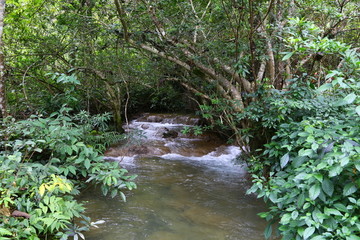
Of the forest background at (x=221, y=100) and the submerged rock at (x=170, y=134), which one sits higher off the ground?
the forest background at (x=221, y=100)

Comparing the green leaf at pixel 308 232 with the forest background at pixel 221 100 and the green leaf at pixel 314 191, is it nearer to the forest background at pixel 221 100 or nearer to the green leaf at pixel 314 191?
the forest background at pixel 221 100

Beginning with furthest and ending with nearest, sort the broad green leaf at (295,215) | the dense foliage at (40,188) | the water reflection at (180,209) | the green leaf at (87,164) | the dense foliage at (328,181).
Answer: the water reflection at (180,209), the green leaf at (87,164), the dense foliage at (40,188), the broad green leaf at (295,215), the dense foliage at (328,181)

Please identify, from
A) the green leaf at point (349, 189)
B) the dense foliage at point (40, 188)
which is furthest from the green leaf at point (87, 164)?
the green leaf at point (349, 189)

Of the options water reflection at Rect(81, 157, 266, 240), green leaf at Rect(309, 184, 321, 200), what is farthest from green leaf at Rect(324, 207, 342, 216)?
water reflection at Rect(81, 157, 266, 240)

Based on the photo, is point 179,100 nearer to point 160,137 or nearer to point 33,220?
point 160,137

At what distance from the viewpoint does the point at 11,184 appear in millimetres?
2305

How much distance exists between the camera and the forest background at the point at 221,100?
6.16 ft

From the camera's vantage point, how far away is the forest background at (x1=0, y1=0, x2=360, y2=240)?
1.88 meters

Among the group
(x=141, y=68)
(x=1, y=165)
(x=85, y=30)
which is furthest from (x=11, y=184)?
(x=141, y=68)

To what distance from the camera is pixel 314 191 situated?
1759mm

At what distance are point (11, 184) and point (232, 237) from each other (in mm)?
2796

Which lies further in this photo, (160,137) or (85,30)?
(160,137)

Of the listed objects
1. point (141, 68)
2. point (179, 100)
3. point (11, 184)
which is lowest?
point (179, 100)

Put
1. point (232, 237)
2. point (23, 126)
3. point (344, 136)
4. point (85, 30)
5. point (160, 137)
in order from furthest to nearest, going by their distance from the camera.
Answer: point (160, 137) < point (85, 30) < point (232, 237) < point (23, 126) < point (344, 136)
